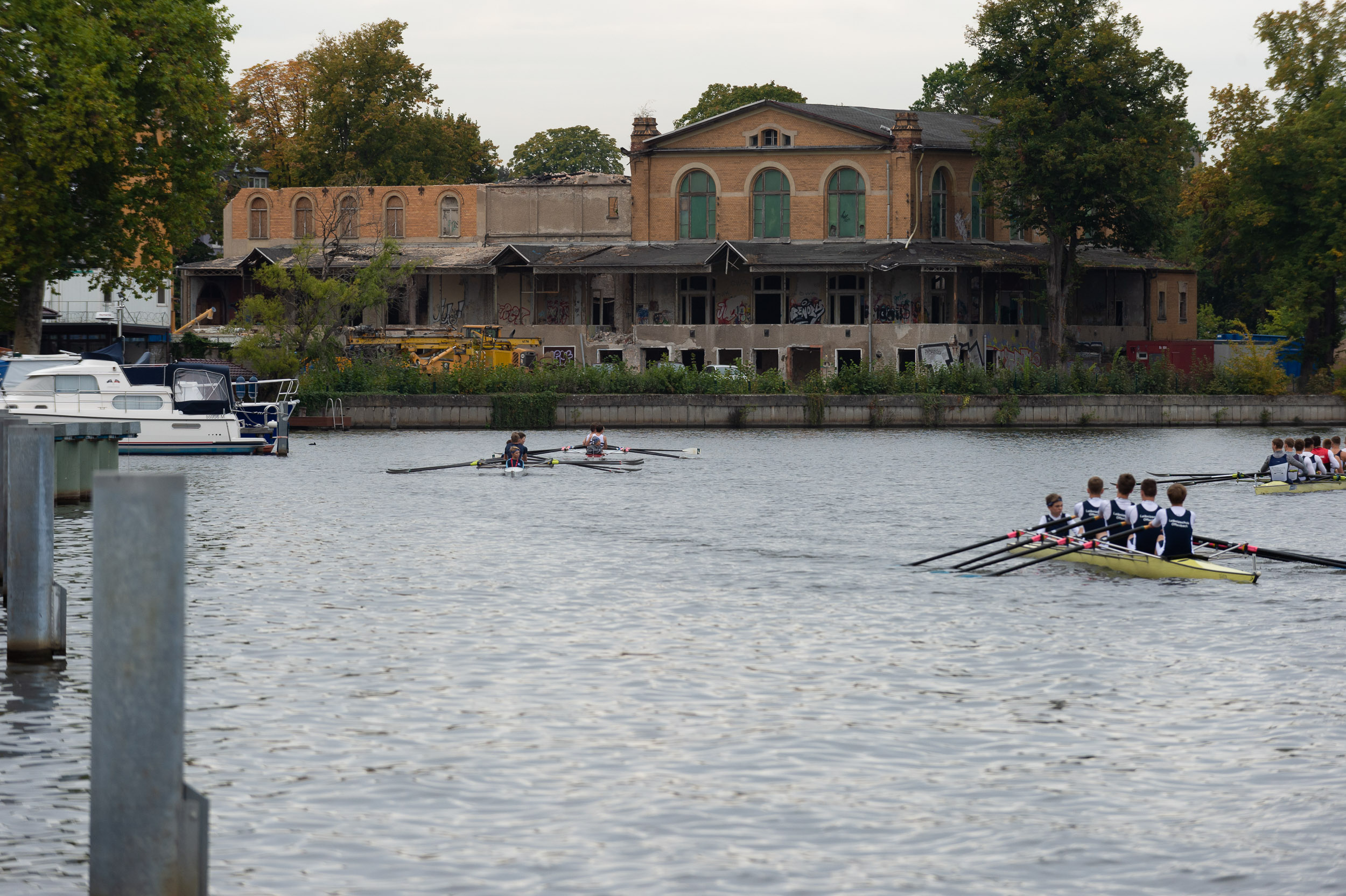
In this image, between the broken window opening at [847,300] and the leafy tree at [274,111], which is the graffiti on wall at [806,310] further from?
the leafy tree at [274,111]

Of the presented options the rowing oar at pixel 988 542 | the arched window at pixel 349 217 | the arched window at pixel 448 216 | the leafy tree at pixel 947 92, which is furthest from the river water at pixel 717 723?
the leafy tree at pixel 947 92

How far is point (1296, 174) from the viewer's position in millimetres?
66312

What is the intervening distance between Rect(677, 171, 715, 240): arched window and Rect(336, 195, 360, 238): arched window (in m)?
17.4

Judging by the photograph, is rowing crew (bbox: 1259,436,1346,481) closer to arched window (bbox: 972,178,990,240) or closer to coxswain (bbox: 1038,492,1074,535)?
coxswain (bbox: 1038,492,1074,535)

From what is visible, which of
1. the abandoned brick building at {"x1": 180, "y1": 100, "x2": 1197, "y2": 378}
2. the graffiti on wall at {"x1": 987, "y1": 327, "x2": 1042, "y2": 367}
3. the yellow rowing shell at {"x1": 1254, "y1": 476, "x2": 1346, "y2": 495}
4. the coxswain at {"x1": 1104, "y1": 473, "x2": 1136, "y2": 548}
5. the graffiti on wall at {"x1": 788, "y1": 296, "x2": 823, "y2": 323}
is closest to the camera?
the coxswain at {"x1": 1104, "y1": 473, "x2": 1136, "y2": 548}

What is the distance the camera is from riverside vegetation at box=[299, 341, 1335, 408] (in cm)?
5947

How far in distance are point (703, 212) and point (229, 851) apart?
67.4m

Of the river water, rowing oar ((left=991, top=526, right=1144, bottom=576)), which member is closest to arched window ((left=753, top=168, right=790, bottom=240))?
the river water

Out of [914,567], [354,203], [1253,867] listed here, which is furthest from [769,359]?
[1253,867]

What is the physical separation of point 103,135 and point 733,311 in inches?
1326

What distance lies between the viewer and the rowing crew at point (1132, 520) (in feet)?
66.9

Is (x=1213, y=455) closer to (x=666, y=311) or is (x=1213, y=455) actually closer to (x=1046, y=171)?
(x=1046, y=171)

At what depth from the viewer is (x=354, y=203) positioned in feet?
266

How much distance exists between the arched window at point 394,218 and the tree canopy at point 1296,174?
3915cm
